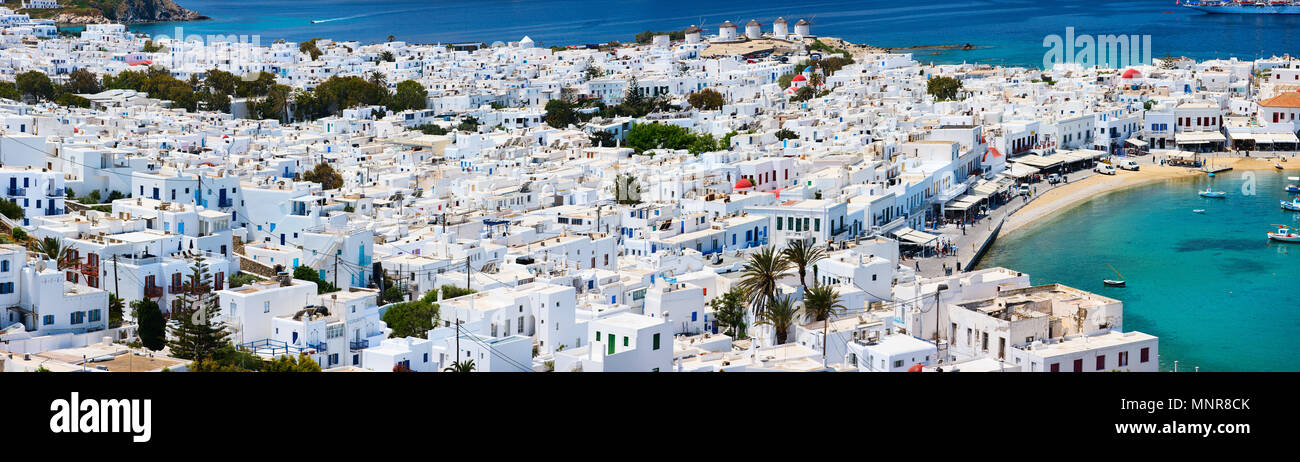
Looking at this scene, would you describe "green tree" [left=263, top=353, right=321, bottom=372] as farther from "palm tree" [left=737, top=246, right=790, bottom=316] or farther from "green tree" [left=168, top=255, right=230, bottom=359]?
"palm tree" [left=737, top=246, right=790, bottom=316]

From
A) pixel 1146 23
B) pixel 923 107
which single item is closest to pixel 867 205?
pixel 923 107

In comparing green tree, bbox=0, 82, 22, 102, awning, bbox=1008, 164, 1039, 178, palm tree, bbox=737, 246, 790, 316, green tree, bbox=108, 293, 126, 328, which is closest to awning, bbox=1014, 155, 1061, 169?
awning, bbox=1008, 164, 1039, 178

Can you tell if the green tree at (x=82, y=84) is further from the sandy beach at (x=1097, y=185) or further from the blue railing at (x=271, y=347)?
the blue railing at (x=271, y=347)

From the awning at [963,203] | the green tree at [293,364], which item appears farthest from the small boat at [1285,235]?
the green tree at [293,364]

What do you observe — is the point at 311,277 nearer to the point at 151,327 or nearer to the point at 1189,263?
the point at 151,327

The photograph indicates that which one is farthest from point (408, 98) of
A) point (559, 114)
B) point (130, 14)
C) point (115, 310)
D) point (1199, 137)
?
point (130, 14)
